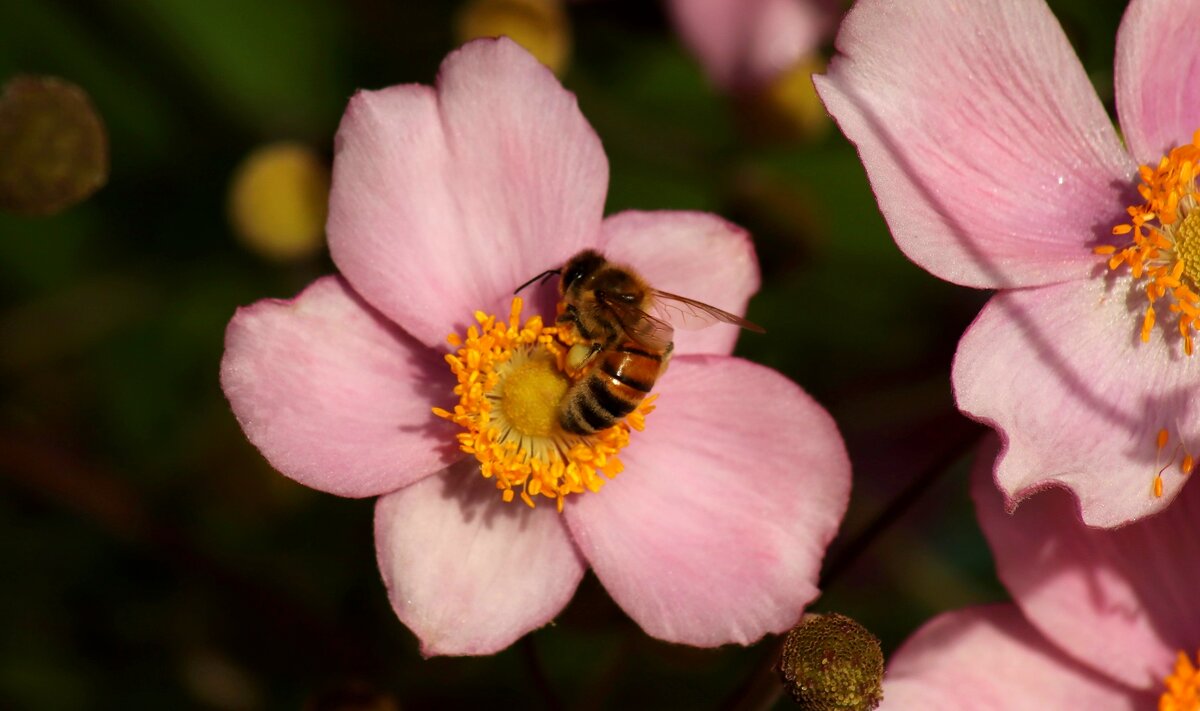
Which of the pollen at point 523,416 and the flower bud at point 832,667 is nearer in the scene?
the flower bud at point 832,667

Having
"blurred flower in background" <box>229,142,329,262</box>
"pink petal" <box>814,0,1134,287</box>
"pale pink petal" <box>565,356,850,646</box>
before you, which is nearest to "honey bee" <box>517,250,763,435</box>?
"pale pink petal" <box>565,356,850,646</box>

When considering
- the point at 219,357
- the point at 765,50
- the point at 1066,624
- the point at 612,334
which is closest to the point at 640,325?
the point at 612,334

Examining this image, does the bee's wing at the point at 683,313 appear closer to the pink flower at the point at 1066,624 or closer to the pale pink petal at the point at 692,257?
the pale pink petal at the point at 692,257

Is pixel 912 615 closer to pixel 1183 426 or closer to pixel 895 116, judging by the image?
pixel 1183 426

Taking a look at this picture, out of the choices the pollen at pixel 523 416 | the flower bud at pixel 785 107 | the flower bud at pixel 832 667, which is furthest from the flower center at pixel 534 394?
the flower bud at pixel 785 107

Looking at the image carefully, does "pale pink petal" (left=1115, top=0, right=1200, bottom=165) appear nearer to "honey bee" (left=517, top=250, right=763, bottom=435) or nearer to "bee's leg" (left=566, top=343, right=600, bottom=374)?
"honey bee" (left=517, top=250, right=763, bottom=435)

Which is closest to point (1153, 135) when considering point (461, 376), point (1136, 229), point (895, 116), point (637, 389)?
point (1136, 229)

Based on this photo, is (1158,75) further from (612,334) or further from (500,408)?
(500,408)
